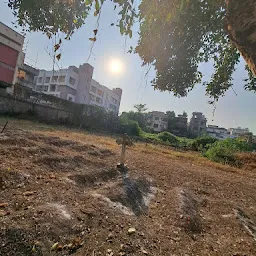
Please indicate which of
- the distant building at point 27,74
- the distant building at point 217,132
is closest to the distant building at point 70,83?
the distant building at point 27,74

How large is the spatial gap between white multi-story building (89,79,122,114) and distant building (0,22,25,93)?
27031 millimetres

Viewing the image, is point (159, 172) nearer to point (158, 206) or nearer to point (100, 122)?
point (158, 206)

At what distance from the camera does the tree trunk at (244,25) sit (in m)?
1.51

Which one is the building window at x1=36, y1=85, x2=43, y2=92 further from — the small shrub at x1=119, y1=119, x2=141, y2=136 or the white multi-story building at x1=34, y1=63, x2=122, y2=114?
the small shrub at x1=119, y1=119, x2=141, y2=136

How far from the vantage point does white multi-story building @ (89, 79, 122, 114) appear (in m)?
58.4

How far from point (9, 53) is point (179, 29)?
2849 centimetres

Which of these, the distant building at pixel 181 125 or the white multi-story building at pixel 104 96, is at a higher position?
the white multi-story building at pixel 104 96

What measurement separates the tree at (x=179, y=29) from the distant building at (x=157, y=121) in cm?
7083

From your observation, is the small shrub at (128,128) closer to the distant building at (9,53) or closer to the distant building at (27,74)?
the distant building at (9,53)

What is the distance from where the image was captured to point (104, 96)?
64875 millimetres

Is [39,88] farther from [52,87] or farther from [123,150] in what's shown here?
[123,150]

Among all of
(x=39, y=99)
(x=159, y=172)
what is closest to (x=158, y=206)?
(x=159, y=172)

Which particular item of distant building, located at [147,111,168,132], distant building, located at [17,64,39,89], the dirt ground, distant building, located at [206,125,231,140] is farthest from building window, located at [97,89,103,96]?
the dirt ground

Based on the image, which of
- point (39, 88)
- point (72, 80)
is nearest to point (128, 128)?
point (72, 80)
